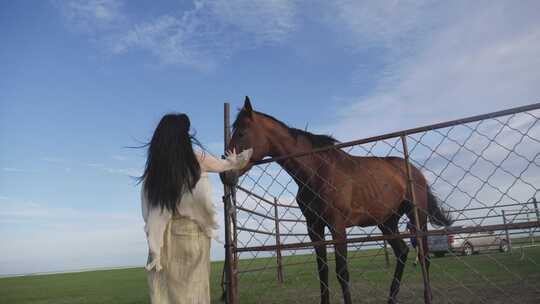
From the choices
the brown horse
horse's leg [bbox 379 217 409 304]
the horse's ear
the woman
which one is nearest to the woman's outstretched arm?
the woman

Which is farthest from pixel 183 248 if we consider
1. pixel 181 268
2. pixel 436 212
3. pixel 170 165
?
pixel 436 212

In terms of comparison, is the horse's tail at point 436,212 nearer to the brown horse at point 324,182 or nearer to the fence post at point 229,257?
the brown horse at point 324,182

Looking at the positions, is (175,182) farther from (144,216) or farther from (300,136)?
(300,136)

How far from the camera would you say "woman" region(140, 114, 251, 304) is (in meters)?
2.64

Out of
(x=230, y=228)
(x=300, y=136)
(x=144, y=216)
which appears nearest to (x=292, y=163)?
(x=300, y=136)

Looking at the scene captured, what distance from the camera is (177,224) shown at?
2709mm

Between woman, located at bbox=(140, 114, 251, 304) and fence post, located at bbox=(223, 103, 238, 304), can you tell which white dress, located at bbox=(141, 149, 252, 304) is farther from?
fence post, located at bbox=(223, 103, 238, 304)

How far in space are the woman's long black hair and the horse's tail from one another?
4.78 m

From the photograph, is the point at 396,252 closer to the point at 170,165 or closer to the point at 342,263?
the point at 342,263

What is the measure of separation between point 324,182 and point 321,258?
78cm

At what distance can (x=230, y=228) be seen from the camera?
3.41 m

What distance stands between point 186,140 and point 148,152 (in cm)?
31

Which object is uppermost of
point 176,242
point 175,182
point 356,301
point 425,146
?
point 425,146

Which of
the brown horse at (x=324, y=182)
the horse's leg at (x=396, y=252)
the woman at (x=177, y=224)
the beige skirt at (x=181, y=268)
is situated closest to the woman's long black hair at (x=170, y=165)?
the woman at (x=177, y=224)
